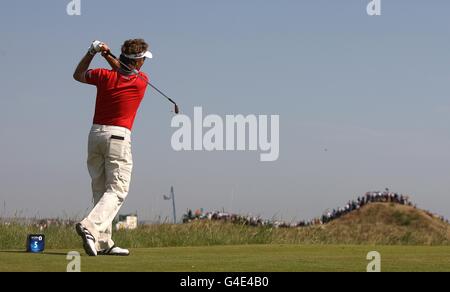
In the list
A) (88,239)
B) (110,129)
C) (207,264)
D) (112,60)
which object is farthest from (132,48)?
(207,264)

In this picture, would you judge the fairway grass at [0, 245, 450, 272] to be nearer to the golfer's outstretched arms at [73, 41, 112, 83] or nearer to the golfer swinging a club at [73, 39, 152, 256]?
the golfer swinging a club at [73, 39, 152, 256]

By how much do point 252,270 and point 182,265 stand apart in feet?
2.90

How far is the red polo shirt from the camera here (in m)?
10.3

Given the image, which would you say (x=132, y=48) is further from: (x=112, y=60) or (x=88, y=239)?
(x=88, y=239)

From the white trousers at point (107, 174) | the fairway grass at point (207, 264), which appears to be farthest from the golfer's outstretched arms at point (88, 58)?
the fairway grass at point (207, 264)

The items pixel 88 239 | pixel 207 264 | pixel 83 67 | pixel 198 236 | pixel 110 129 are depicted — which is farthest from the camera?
pixel 198 236

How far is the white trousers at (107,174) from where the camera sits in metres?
10.2

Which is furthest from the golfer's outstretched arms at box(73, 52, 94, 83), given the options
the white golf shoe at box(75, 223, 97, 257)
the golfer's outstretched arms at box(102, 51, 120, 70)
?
the white golf shoe at box(75, 223, 97, 257)

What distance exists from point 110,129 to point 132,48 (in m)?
1.05

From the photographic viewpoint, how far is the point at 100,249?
10.5 metres

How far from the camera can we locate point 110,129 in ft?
33.6

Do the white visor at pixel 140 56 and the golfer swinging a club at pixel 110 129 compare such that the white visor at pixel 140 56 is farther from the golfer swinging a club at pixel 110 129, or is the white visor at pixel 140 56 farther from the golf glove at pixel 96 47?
the golf glove at pixel 96 47

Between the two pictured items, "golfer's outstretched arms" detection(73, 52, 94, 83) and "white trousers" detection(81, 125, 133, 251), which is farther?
"golfer's outstretched arms" detection(73, 52, 94, 83)
